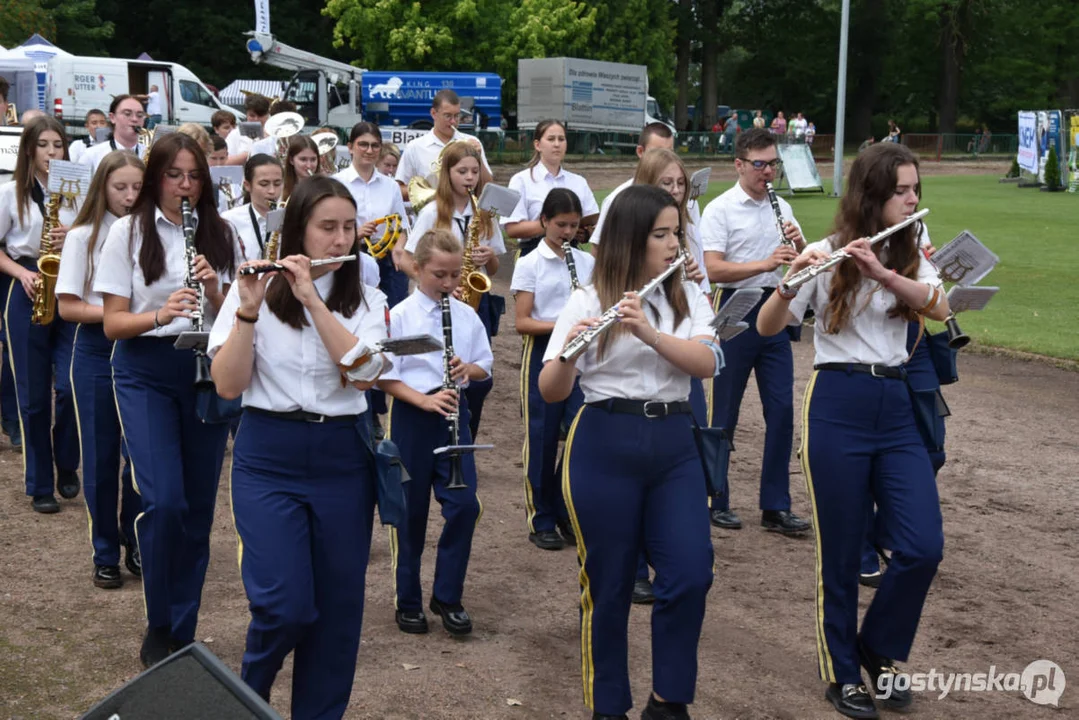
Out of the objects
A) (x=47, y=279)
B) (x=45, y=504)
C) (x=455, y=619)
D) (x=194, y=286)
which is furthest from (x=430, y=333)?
(x=45, y=504)

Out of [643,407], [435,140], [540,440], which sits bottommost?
[540,440]

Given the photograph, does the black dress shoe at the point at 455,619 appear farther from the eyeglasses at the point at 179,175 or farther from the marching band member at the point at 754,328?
the eyeglasses at the point at 179,175

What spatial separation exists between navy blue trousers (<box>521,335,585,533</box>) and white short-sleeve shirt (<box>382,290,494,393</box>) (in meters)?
0.88

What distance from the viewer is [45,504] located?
8.34 m

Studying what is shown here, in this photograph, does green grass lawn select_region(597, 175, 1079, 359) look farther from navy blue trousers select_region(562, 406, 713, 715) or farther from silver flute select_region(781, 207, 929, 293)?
navy blue trousers select_region(562, 406, 713, 715)

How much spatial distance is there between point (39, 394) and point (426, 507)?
3388 mm

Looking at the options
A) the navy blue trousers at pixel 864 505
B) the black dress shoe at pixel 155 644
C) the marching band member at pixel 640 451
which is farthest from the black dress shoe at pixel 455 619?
the navy blue trousers at pixel 864 505

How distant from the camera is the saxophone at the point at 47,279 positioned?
7.86 m

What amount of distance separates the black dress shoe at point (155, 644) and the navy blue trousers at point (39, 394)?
2.86m

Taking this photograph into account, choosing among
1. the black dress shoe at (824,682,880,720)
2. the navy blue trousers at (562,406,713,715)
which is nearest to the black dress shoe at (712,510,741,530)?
the black dress shoe at (824,682,880,720)

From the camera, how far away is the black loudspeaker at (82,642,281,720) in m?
2.52

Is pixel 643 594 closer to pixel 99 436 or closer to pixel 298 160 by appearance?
pixel 99 436

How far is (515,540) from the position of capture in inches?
311

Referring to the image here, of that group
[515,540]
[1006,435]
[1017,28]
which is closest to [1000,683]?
[515,540]
